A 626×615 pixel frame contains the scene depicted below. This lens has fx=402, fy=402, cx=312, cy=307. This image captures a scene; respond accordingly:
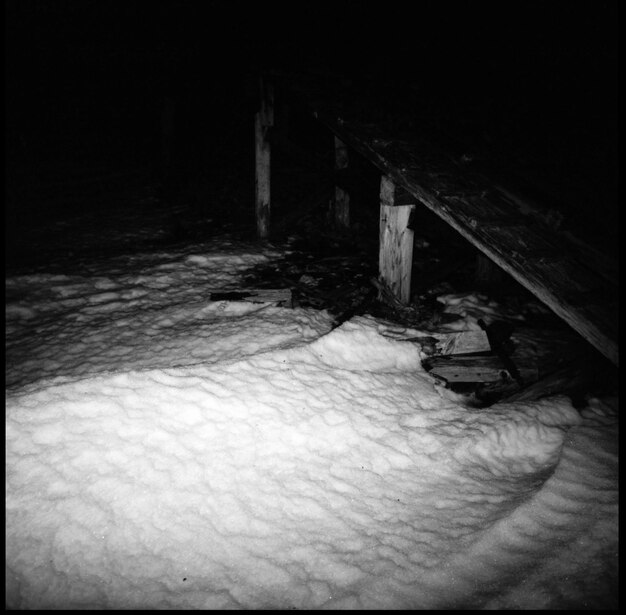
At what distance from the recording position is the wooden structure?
2736mm

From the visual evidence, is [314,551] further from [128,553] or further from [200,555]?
[128,553]

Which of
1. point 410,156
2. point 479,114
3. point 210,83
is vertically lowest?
point 410,156

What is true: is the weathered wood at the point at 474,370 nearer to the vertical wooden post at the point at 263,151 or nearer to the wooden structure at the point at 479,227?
the wooden structure at the point at 479,227

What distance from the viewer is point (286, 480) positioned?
109 inches

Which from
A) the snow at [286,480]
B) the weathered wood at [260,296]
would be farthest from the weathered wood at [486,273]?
the weathered wood at [260,296]

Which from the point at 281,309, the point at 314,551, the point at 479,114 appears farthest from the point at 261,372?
the point at 479,114

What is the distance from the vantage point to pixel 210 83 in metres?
10.3

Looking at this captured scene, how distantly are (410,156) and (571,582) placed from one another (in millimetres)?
3703

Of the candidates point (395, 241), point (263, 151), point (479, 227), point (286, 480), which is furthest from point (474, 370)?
point (263, 151)

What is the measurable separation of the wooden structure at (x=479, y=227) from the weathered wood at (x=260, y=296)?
1246mm

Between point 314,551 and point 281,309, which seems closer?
point 314,551

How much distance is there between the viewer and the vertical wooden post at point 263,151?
6457 mm

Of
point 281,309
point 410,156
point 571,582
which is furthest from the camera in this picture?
point 281,309

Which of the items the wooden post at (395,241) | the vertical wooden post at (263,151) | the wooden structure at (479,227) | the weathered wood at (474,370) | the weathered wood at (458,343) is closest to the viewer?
the wooden structure at (479,227)
